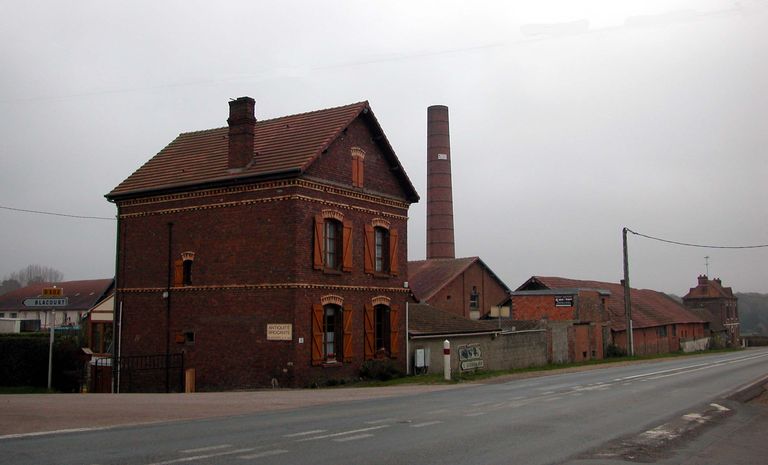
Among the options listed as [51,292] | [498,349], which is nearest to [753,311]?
[498,349]

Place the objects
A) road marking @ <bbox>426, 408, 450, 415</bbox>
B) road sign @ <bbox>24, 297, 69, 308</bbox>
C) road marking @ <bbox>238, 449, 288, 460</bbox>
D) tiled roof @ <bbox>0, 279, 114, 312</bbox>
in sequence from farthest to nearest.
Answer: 1. tiled roof @ <bbox>0, 279, 114, 312</bbox>
2. road sign @ <bbox>24, 297, 69, 308</bbox>
3. road marking @ <bbox>426, 408, 450, 415</bbox>
4. road marking @ <bbox>238, 449, 288, 460</bbox>

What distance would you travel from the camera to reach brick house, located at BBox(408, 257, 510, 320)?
52.1 m

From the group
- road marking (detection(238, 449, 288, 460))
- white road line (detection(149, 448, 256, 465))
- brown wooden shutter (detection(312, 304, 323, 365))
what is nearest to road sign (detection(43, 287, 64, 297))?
brown wooden shutter (detection(312, 304, 323, 365))

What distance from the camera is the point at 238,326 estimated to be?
84.5 ft

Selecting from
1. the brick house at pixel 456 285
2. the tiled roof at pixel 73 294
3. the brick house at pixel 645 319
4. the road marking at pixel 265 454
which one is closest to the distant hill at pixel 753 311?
the brick house at pixel 645 319

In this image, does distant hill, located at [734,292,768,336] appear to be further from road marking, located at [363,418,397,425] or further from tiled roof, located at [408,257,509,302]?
road marking, located at [363,418,397,425]

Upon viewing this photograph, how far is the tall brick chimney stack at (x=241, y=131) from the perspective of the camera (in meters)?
26.7

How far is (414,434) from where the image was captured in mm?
12023

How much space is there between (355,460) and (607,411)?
790cm

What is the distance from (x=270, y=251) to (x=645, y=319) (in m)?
43.6

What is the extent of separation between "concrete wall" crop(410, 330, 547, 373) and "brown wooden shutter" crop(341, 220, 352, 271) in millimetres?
5035

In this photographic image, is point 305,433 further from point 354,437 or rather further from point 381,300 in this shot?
point 381,300

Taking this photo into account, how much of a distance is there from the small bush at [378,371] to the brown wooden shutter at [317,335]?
8.04 ft

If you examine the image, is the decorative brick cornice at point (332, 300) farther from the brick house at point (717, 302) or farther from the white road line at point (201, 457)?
the brick house at point (717, 302)
